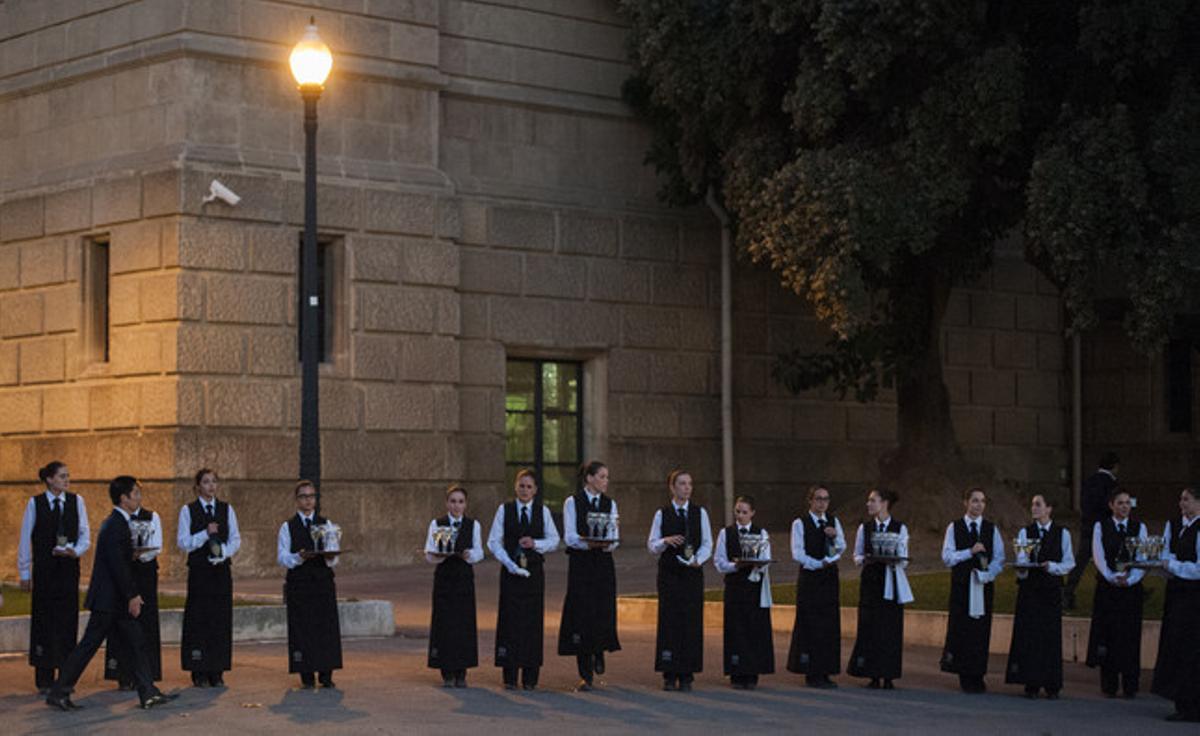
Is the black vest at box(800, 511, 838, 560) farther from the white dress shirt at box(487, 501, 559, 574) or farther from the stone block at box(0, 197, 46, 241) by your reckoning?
the stone block at box(0, 197, 46, 241)

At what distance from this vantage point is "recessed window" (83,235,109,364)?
96.0 feet

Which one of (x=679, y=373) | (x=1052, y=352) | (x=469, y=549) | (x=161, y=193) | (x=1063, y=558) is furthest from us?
(x=1052, y=352)

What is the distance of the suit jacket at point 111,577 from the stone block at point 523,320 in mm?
14721

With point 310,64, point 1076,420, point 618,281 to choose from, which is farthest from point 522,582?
point 1076,420

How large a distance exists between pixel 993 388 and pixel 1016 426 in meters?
0.93

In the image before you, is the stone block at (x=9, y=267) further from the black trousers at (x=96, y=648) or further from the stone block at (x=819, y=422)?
the black trousers at (x=96, y=648)

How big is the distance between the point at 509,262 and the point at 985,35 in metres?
7.75

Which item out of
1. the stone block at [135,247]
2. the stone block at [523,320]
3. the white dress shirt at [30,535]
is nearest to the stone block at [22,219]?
the stone block at [135,247]

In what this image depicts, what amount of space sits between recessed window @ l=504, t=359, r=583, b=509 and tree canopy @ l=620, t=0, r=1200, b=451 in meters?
4.08

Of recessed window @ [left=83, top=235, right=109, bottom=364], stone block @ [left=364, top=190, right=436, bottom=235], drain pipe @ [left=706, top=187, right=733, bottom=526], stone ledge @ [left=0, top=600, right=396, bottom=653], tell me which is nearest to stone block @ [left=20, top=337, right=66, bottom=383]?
recessed window @ [left=83, top=235, right=109, bottom=364]

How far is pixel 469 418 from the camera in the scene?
101 ft

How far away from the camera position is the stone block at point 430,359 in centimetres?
2975

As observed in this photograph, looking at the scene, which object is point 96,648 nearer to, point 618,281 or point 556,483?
point 556,483

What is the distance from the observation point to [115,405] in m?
28.4
